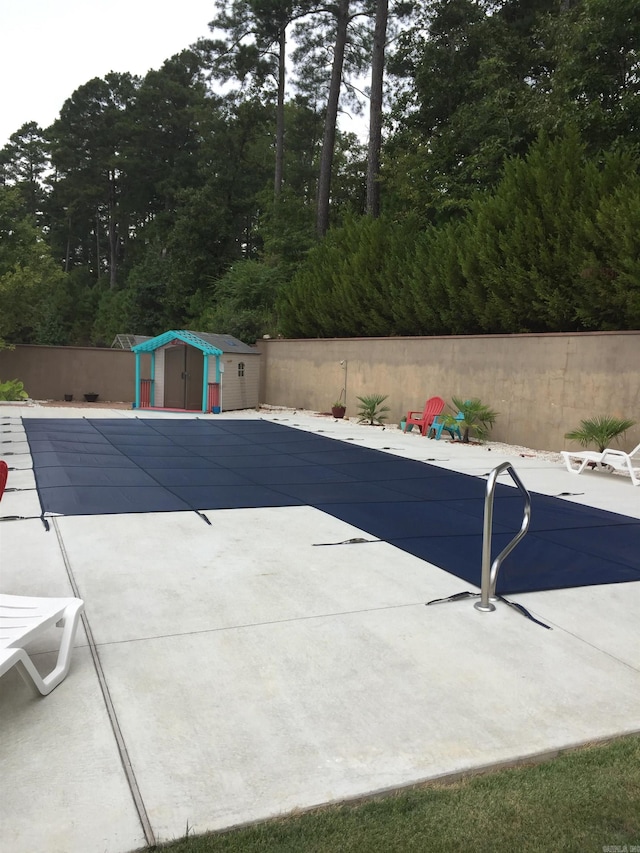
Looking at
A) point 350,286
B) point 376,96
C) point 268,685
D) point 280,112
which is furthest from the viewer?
point 280,112

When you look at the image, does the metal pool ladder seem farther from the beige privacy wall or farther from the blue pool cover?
the beige privacy wall

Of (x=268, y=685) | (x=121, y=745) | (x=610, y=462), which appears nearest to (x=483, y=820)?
(x=268, y=685)

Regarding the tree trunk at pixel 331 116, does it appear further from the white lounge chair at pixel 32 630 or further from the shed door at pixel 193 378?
the white lounge chair at pixel 32 630

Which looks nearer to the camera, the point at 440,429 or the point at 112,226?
the point at 440,429

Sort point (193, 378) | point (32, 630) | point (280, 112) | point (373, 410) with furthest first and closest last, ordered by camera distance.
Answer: point (280, 112)
point (193, 378)
point (373, 410)
point (32, 630)

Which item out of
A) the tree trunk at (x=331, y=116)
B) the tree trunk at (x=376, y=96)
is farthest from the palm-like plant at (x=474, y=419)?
the tree trunk at (x=331, y=116)

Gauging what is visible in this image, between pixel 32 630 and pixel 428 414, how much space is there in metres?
12.2

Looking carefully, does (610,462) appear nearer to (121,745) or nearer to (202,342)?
(121,745)

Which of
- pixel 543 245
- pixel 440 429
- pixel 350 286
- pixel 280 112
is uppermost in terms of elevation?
pixel 280 112

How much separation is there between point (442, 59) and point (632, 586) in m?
20.8

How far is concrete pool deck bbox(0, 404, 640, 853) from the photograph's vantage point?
2289mm

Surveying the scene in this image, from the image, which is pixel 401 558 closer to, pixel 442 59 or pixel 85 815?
pixel 85 815

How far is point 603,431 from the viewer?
34.7ft

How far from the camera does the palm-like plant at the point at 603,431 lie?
34.7ft
